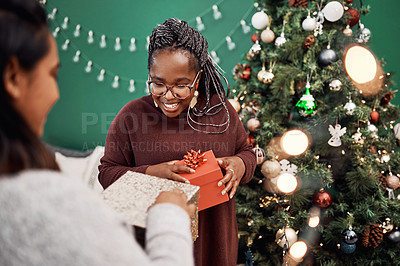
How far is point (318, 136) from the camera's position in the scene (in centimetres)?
175

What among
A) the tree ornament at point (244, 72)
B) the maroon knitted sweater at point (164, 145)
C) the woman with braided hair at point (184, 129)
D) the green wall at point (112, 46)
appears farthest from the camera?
the green wall at point (112, 46)

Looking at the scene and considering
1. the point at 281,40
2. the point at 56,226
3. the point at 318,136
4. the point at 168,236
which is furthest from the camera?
the point at 318,136

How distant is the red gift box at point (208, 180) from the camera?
3.19ft

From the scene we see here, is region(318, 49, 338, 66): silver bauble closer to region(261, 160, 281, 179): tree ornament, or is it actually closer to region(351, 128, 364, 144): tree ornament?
region(351, 128, 364, 144): tree ornament

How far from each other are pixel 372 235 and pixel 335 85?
942 millimetres

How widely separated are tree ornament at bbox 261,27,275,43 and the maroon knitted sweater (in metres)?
0.76

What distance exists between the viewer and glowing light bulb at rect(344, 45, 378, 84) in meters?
1.54

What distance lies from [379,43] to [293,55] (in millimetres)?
1001

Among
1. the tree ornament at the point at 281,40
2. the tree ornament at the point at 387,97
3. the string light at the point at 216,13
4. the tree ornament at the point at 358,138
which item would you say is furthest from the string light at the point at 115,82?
the tree ornament at the point at 387,97

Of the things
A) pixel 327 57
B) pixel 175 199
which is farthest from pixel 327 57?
pixel 175 199

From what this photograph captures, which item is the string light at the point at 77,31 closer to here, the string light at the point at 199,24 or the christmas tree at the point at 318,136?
the string light at the point at 199,24

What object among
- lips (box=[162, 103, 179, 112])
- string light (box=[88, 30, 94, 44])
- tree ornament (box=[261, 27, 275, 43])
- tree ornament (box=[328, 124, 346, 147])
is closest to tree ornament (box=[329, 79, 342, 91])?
tree ornament (box=[328, 124, 346, 147])

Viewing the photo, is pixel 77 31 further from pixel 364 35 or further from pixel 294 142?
pixel 364 35

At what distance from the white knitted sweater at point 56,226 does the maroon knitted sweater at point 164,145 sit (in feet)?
2.14
